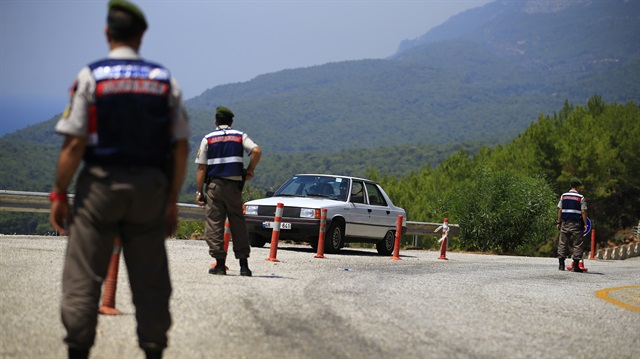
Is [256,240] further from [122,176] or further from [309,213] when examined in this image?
[122,176]

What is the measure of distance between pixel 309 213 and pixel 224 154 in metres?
7.27

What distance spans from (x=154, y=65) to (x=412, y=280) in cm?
856

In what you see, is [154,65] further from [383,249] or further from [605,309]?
[383,249]

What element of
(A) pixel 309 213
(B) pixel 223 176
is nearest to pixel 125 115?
(B) pixel 223 176

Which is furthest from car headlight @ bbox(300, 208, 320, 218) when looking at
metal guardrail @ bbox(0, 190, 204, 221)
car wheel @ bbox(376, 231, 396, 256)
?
metal guardrail @ bbox(0, 190, 204, 221)

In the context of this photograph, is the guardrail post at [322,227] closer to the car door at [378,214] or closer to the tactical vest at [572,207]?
the car door at [378,214]

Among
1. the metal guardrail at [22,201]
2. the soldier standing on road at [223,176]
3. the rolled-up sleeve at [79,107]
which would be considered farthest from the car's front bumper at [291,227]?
the rolled-up sleeve at [79,107]

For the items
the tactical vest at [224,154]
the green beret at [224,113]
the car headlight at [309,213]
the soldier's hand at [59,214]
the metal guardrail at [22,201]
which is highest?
the green beret at [224,113]

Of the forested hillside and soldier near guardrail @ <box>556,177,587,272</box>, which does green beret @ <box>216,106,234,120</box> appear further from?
the forested hillside

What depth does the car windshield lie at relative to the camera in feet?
64.4

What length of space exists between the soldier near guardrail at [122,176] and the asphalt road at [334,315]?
3.39 ft

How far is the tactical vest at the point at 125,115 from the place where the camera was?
505 centimetres

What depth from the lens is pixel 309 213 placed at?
1834cm

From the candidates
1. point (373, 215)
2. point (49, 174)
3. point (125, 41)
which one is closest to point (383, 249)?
point (373, 215)
